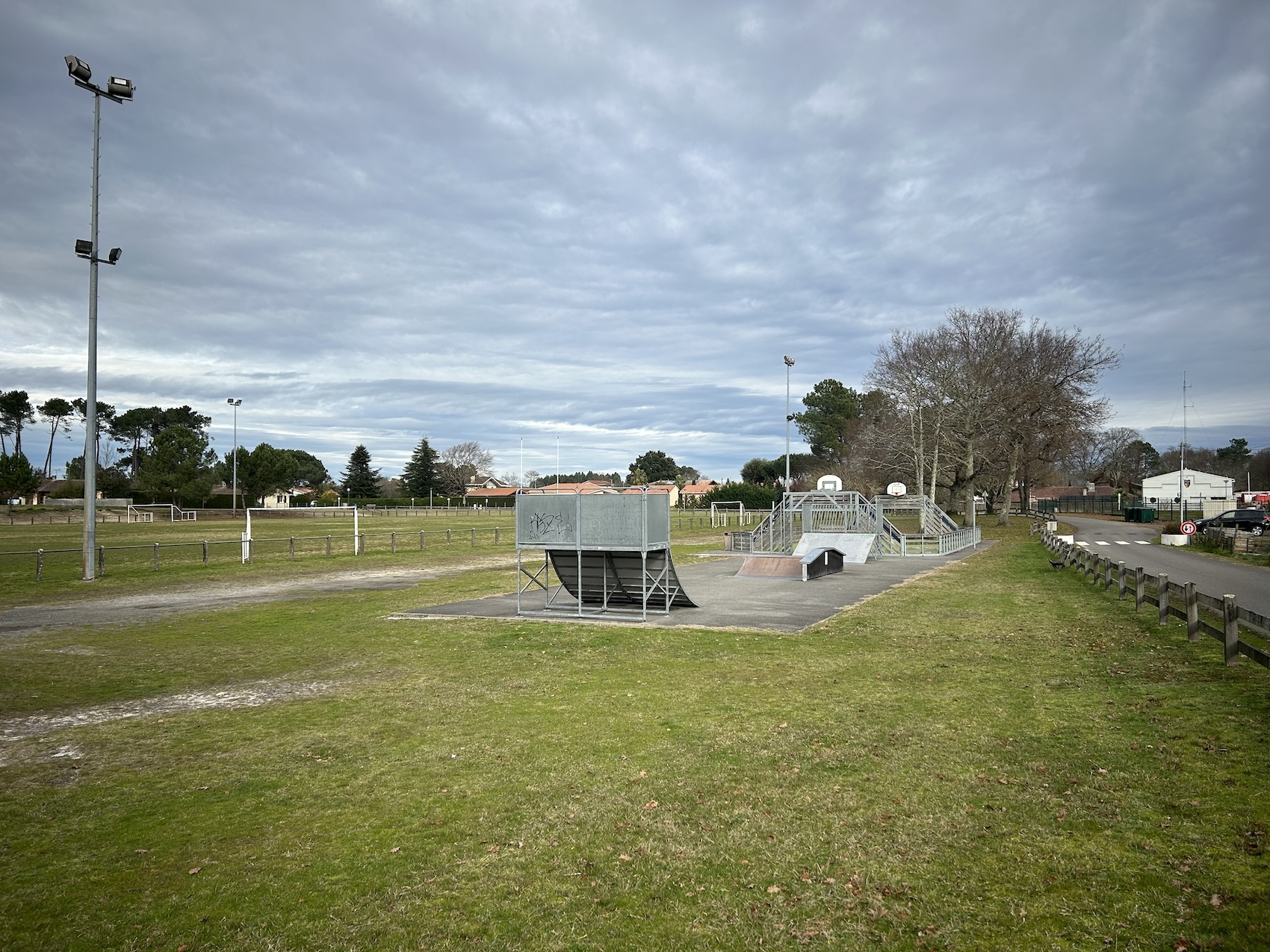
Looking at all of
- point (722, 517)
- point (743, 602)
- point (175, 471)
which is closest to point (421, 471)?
point (175, 471)

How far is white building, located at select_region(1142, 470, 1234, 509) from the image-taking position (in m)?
82.8

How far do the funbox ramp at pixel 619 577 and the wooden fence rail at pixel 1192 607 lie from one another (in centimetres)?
833

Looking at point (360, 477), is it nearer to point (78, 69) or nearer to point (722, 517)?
point (722, 517)

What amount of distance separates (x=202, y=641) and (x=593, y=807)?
10123 millimetres

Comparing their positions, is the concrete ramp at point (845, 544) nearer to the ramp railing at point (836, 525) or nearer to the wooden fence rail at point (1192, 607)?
the ramp railing at point (836, 525)

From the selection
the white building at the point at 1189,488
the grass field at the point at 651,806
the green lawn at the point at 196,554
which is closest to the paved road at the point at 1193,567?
the grass field at the point at 651,806

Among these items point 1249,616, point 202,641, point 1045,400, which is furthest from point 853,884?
point 1045,400

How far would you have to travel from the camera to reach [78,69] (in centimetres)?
2141

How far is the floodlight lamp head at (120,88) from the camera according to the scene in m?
22.2

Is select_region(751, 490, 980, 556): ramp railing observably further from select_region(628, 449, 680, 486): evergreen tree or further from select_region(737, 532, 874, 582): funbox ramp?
select_region(628, 449, 680, 486): evergreen tree

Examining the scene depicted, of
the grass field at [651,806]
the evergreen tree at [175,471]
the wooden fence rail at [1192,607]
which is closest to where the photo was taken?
the grass field at [651,806]

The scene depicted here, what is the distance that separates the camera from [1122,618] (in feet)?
46.1

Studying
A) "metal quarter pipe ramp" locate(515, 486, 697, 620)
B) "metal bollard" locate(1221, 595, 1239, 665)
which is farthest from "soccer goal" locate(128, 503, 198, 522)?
"metal bollard" locate(1221, 595, 1239, 665)

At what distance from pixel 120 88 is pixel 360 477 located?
317 ft
